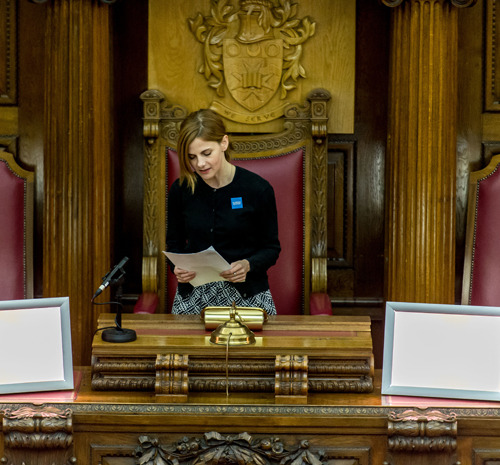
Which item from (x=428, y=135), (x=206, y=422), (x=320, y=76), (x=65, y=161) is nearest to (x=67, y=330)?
(x=206, y=422)

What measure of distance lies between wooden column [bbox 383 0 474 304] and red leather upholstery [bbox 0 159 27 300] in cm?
156

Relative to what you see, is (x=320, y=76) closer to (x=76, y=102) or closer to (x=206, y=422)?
(x=76, y=102)

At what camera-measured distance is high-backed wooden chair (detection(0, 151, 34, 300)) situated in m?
3.28

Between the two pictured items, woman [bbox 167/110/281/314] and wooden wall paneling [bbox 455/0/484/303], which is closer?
woman [bbox 167/110/281/314]

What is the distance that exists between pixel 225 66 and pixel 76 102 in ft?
2.23

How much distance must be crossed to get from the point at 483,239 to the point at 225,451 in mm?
2057

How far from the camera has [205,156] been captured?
8.43 ft

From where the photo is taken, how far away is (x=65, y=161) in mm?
3072

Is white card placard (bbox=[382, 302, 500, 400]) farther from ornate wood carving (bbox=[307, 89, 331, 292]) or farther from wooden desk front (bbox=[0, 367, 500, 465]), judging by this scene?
ornate wood carving (bbox=[307, 89, 331, 292])

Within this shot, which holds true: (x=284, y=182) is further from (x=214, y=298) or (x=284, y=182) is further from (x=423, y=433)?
(x=423, y=433)

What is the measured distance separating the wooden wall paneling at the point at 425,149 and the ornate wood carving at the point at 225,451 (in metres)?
1.63

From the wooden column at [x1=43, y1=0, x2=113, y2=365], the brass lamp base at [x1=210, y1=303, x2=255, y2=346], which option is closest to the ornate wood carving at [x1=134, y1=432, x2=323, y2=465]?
the brass lamp base at [x1=210, y1=303, x2=255, y2=346]

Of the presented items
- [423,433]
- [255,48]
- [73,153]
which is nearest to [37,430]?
[423,433]

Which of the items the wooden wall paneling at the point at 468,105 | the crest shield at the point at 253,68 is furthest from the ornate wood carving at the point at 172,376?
the wooden wall paneling at the point at 468,105
